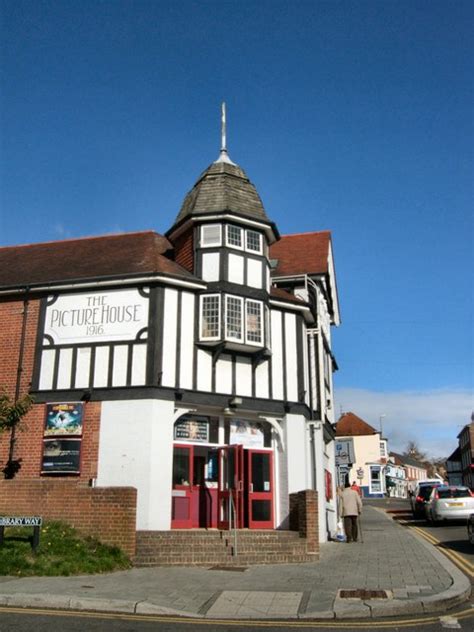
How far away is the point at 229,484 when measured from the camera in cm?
1577

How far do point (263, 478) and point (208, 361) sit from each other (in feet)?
11.5

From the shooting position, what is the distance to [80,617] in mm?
7793

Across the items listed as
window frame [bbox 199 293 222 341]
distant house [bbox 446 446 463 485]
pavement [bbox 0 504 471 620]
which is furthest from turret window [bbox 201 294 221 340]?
distant house [bbox 446 446 463 485]

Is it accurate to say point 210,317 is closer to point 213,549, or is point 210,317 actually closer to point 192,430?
point 192,430

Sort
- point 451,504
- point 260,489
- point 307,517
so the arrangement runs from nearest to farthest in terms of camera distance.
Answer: point 307,517 < point 260,489 < point 451,504

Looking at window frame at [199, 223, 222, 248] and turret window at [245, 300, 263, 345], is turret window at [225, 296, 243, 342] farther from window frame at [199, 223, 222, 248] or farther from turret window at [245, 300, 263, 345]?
window frame at [199, 223, 222, 248]

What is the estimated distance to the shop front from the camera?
51.5 ft

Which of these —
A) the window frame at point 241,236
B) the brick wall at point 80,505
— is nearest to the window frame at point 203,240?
the window frame at point 241,236

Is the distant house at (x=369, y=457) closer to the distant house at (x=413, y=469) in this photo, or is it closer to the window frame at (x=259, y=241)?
the distant house at (x=413, y=469)

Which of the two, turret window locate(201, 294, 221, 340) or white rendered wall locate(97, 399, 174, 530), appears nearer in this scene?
white rendered wall locate(97, 399, 174, 530)

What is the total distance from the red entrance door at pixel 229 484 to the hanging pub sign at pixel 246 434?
74 cm

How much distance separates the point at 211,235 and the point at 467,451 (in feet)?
270

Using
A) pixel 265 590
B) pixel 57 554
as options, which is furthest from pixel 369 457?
pixel 265 590

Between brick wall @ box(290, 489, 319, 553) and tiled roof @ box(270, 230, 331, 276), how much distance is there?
7950mm
